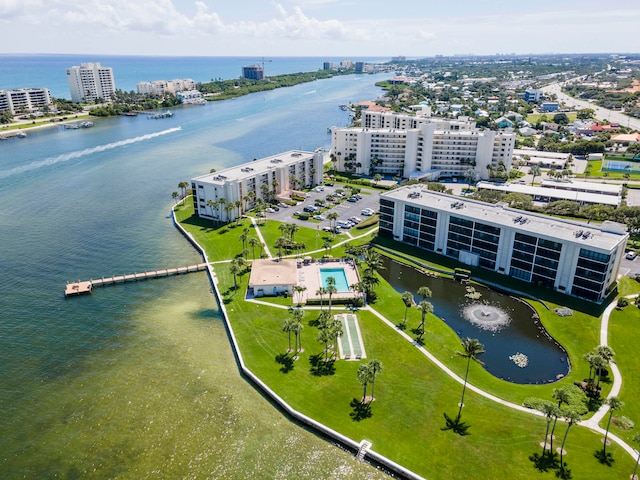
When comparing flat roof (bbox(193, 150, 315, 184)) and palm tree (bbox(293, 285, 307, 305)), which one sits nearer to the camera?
palm tree (bbox(293, 285, 307, 305))

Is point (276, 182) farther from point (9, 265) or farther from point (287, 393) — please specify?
point (287, 393)

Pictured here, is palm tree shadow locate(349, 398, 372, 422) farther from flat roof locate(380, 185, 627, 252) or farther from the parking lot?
the parking lot

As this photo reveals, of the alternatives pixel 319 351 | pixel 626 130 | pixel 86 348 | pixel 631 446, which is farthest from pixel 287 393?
pixel 626 130

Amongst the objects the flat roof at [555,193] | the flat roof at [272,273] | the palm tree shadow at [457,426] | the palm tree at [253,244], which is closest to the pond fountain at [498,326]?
the palm tree shadow at [457,426]

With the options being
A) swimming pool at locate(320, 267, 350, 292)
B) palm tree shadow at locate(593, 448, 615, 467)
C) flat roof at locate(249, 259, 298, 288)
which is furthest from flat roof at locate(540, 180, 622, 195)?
palm tree shadow at locate(593, 448, 615, 467)

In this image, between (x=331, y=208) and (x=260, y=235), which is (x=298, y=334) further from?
(x=331, y=208)
